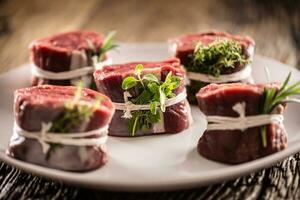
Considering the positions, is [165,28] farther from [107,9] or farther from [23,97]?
[23,97]

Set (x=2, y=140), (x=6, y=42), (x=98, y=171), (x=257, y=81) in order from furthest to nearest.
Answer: (x=6, y=42)
(x=257, y=81)
(x=2, y=140)
(x=98, y=171)

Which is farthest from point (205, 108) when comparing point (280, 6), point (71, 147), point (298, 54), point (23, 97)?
point (280, 6)

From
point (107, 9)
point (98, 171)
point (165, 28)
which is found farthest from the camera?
point (107, 9)

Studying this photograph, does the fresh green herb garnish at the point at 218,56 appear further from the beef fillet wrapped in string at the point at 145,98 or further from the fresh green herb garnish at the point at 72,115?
the fresh green herb garnish at the point at 72,115

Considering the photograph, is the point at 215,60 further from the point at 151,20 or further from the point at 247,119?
the point at 151,20

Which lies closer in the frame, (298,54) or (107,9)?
(298,54)

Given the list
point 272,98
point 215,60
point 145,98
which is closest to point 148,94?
point 145,98

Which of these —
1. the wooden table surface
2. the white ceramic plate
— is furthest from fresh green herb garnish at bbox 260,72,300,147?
the wooden table surface
